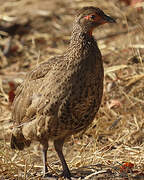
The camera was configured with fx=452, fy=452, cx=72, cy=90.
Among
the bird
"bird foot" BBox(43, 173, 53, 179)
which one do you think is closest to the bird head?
the bird

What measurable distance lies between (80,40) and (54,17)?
210 inches

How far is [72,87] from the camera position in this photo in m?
3.75

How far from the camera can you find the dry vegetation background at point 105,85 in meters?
4.23

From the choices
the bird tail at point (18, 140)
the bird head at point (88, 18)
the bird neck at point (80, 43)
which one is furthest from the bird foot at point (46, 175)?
the bird head at point (88, 18)

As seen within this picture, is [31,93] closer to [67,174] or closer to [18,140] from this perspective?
[18,140]

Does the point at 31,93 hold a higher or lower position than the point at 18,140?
higher

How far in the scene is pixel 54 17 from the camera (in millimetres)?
9070

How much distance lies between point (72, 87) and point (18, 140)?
1106 millimetres

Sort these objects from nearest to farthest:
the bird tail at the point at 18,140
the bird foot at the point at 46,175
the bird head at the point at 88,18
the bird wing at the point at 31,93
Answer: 1. the bird head at the point at 88,18
2. the bird wing at the point at 31,93
3. the bird foot at the point at 46,175
4. the bird tail at the point at 18,140

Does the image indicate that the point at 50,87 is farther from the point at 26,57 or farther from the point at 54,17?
the point at 54,17

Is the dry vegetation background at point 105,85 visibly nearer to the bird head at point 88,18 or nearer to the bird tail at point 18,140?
the bird tail at point 18,140

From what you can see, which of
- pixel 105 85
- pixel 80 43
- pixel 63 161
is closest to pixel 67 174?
pixel 63 161

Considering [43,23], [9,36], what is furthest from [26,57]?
[43,23]

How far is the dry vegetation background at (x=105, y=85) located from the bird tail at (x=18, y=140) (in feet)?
0.41
